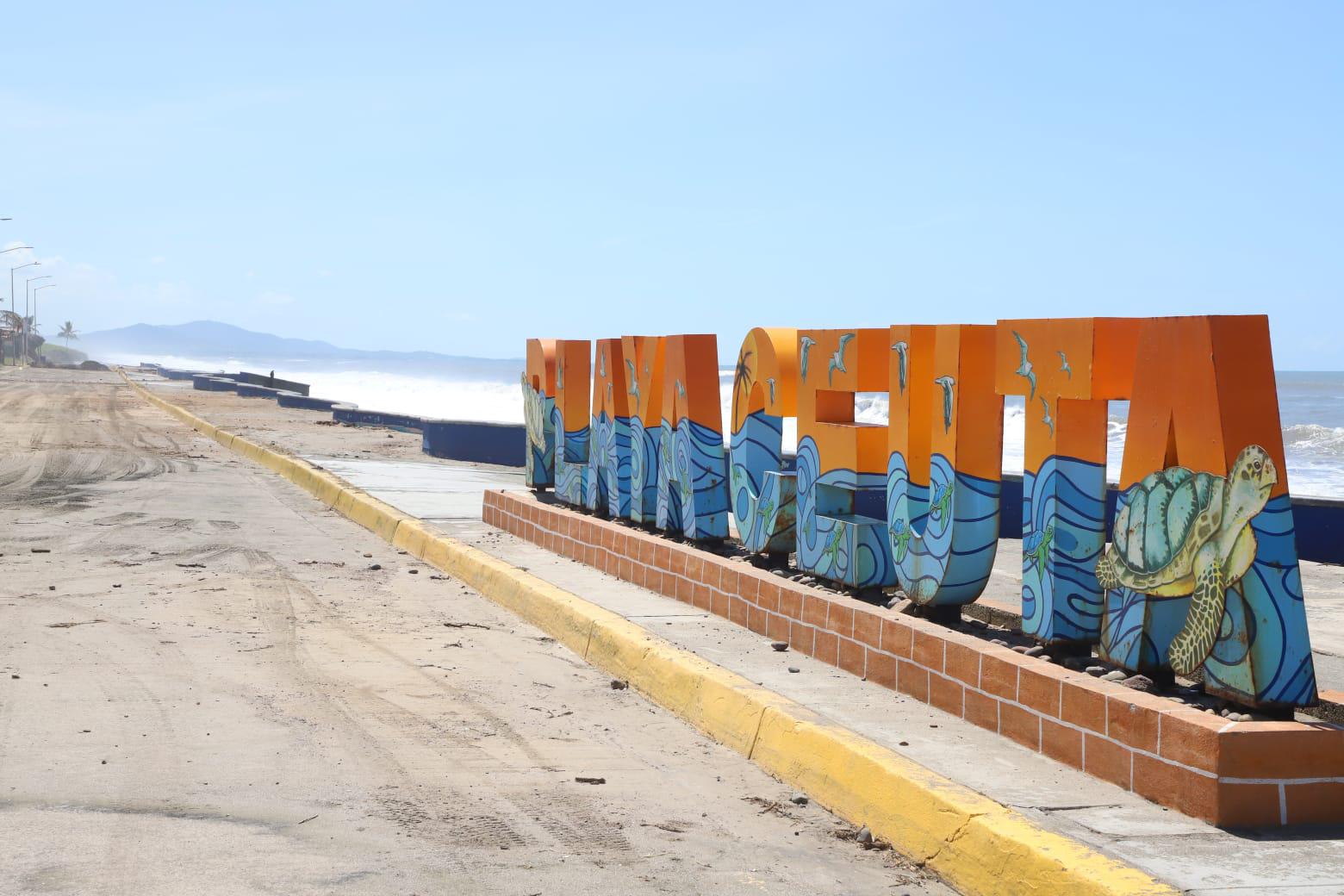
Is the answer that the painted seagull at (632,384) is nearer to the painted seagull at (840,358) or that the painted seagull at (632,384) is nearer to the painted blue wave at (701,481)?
the painted blue wave at (701,481)

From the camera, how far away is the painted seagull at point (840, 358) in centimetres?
841

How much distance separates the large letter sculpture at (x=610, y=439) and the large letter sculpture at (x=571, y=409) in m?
0.62

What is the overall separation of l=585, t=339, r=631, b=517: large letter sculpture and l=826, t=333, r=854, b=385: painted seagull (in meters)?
3.74

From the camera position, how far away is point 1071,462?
640 cm

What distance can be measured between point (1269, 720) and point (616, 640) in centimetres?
403

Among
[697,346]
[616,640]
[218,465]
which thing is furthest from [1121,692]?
[218,465]

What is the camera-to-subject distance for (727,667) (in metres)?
7.52

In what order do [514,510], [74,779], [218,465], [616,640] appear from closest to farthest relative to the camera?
[74,779]
[616,640]
[514,510]
[218,465]

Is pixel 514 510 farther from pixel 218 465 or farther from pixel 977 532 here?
pixel 218 465

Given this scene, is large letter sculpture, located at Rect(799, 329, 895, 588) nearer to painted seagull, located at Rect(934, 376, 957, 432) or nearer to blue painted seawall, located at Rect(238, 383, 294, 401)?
painted seagull, located at Rect(934, 376, 957, 432)

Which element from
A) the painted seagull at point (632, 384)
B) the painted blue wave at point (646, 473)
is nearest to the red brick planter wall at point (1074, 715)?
the painted blue wave at point (646, 473)

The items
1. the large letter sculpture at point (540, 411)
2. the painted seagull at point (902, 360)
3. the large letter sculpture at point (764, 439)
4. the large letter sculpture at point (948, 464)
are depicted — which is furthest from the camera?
the large letter sculpture at point (540, 411)

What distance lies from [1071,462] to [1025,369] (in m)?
0.55

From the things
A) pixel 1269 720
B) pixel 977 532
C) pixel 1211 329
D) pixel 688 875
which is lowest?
pixel 688 875
